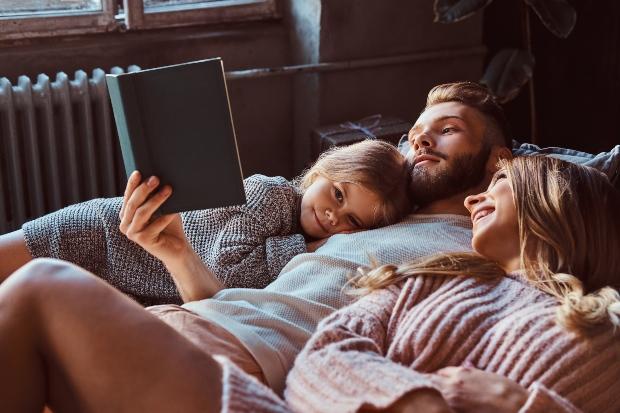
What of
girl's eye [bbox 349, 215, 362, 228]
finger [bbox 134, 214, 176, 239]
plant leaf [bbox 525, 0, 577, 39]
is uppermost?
plant leaf [bbox 525, 0, 577, 39]

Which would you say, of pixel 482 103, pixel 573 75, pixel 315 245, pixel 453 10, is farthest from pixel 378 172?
pixel 573 75

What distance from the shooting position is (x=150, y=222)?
58.9 inches

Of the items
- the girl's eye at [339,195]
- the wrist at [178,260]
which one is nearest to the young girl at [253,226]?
the girl's eye at [339,195]

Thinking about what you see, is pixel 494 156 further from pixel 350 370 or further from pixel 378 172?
pixel 350 370

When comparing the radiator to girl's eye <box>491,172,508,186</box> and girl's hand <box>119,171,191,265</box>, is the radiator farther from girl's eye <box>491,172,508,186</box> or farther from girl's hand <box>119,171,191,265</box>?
girl's eye <box>491,172,508,186</box>

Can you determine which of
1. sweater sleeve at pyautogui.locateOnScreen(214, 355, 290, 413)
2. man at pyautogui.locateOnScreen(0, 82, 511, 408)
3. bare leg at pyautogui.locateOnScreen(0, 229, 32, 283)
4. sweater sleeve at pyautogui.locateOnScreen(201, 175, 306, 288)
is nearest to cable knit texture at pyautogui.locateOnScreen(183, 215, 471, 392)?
man at pyautogui.locateOnScreen(0, 82, 511, 408)

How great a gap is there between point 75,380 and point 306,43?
1.91 m

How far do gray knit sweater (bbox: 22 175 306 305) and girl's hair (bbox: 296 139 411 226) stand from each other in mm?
125

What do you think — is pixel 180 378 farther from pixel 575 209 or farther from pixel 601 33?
pixel 601 33

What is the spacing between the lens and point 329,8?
2.72 metres

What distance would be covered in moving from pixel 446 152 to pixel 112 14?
1366 mm

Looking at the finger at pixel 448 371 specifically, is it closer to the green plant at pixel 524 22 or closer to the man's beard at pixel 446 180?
the man's beard at pixel 446 180

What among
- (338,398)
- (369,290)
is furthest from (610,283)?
(338,398)

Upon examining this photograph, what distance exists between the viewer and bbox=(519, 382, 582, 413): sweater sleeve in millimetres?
1104
